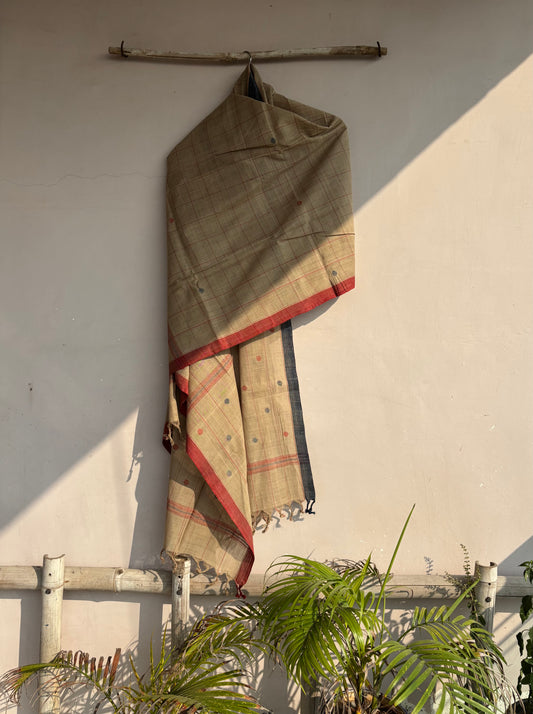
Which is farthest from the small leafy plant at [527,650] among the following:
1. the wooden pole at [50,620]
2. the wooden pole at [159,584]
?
the wooden pole at [50,620]

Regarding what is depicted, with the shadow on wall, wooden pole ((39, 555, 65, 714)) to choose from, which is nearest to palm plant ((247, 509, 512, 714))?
the shadow on wall

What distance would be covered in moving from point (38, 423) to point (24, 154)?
96cm

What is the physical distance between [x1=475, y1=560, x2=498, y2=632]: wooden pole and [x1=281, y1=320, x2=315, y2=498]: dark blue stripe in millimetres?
605

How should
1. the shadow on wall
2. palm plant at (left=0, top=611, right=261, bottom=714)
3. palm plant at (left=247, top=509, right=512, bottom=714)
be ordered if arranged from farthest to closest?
1. the shadow on wall
2. palm plant at (left=0, top=611, right=261, bottom=714)
3. palm plant at (left=247, top=509, right=512, bottom=714)

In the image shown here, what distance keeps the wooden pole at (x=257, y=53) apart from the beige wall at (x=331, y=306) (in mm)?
49

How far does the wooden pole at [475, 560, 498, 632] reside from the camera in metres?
1.99

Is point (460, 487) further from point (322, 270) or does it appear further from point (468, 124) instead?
point (468, 124)

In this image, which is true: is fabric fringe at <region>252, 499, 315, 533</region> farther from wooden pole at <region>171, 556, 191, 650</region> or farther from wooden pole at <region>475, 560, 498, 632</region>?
wooden pole at <region>475, 560, 498, 632</region>

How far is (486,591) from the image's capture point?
1998mm

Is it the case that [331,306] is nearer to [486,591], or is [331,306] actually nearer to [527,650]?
[486,591]

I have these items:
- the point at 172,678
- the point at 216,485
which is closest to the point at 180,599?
the point at 172,678

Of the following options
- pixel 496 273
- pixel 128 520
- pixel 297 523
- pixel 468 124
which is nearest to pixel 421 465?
pixel 297 523

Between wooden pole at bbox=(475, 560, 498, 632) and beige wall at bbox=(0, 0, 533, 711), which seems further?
beige wall at bbox=(0, 0, 533, 711)

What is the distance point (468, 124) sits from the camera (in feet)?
6.91
